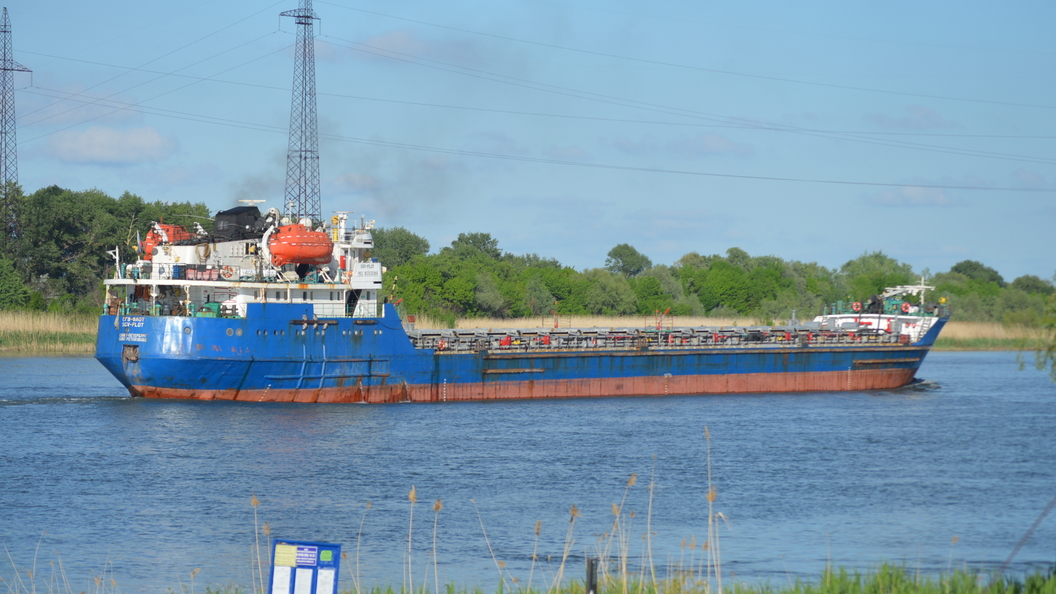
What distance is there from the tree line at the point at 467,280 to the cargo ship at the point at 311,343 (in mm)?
20477

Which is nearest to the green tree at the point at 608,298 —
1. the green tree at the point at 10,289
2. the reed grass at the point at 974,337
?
the reed grass at the point at 974,337

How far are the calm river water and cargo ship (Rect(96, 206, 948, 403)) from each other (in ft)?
4.44

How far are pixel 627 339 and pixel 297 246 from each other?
51.6 ft

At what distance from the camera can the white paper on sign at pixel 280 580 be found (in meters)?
10.8

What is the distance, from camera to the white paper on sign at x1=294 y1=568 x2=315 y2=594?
10.8 meters

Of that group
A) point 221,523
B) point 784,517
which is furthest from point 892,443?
point 221,523

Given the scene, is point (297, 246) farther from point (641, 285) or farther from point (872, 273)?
point (872, 273)

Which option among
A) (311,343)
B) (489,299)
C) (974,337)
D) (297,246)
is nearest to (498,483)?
(311,343)

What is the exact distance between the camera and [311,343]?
38719 mm

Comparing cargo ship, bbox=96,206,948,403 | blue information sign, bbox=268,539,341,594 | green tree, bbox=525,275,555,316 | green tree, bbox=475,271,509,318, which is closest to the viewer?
blue information sign, bbox=268,539,341,594

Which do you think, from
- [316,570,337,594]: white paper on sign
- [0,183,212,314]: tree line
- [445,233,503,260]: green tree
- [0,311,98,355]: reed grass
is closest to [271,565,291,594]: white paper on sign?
[316,570,337,594]: white paper on sign

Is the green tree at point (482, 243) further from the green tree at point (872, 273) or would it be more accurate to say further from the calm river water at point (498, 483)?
the calm river water at point (498, 483)

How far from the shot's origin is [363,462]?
2842cm

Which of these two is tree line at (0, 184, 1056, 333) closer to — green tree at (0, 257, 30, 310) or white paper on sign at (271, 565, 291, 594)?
green tree at (0, 257, 30, 310)
